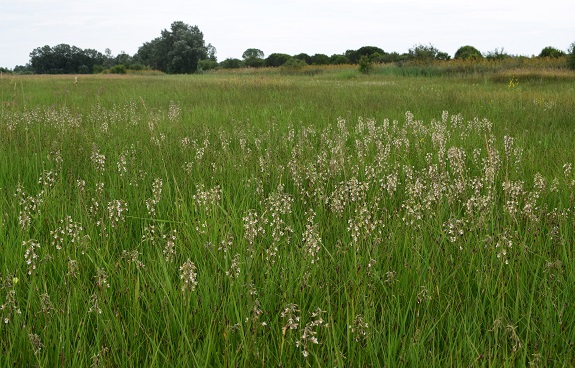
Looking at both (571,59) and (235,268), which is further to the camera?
(571,59)

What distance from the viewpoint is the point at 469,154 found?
17.3 feet

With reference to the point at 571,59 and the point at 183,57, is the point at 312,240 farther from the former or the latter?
the point at 183,57

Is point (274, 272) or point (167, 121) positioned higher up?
point (167, 121)

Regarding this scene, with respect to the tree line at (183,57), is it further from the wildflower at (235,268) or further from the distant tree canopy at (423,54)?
the wildflower at (235,268)

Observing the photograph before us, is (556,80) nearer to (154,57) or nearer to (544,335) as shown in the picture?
(544,335)

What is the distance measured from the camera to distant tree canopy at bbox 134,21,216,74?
6931 cm

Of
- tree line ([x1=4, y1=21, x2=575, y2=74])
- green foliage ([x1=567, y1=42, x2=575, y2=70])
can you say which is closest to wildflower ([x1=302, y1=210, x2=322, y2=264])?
green foliage ([x1=567, y1=42, x2=575, y2=70])

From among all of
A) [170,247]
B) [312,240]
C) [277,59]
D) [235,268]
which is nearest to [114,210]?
[170,247]

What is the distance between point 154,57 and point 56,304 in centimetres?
8089

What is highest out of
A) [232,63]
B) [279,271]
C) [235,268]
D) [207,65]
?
[232,63]

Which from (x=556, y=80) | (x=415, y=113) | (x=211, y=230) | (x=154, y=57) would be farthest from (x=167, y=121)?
(x=154, y=57)

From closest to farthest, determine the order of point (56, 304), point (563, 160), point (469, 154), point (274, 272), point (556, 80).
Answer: point (56, 304), point (274, 272), point (563, 160), point (469, 154), point (556, 80)

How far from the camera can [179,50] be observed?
69.4m

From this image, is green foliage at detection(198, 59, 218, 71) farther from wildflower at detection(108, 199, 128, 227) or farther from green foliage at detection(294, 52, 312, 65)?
wildflower at detection(108, 199, 128, 227)
